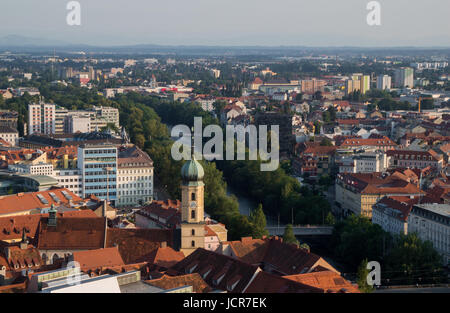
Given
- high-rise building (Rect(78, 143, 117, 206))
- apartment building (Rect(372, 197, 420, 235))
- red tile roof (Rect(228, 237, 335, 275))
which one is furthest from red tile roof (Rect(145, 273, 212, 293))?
high-rise building (Rect(78, 143, 117, 206))

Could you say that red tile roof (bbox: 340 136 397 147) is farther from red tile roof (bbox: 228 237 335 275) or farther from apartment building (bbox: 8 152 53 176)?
red tile roof (bbox: 228 237 335 275)

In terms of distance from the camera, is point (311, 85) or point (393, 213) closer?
point (393, 213)

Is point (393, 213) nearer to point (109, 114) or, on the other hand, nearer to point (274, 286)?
point (274, 286)

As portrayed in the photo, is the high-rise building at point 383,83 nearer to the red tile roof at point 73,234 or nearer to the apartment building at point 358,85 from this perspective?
the apartment building at point 358,85

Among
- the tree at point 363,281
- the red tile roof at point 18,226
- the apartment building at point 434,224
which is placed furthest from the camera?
the apartment building at point 434,224

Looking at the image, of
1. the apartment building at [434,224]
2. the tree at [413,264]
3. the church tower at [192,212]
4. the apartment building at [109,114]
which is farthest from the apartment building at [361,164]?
the apartment building at [109,114]

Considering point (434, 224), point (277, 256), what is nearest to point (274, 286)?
point (277, 256)
